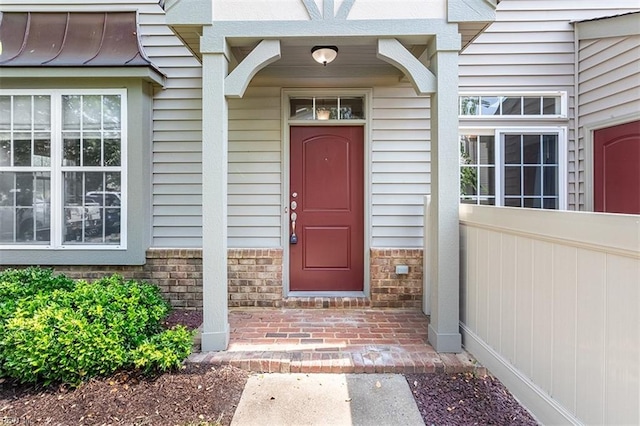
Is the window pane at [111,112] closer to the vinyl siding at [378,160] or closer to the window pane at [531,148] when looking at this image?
the vinyl siding at [378,160]

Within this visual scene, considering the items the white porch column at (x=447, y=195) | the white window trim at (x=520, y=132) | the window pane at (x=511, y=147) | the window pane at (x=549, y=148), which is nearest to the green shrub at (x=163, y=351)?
the white porch column at (x=447, y=195)

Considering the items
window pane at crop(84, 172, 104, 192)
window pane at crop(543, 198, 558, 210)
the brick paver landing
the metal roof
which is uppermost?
the metal roof

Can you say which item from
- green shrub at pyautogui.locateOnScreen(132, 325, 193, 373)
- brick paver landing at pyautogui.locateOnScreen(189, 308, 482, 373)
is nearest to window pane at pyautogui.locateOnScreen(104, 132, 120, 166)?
brick paver landing at pyautogui.locateOnScreen(189, 308, 482, 373)

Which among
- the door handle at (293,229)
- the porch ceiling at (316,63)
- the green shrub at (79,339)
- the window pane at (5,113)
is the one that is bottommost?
the green shrub at (79,339)

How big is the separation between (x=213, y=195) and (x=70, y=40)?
275 centimetres

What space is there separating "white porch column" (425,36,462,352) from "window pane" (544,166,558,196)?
1.98m

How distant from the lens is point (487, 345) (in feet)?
8.22

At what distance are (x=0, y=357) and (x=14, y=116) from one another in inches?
109

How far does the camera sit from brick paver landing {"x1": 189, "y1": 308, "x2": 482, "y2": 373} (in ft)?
8.33

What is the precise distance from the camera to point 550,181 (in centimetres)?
404

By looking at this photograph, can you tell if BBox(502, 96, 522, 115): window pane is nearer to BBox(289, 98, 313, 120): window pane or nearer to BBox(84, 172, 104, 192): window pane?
BBox(289, 98, 313, 120): window pane

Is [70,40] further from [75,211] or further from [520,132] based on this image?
[520,132]

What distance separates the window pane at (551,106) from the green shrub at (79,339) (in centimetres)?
436

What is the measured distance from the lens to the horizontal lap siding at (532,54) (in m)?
3.96
